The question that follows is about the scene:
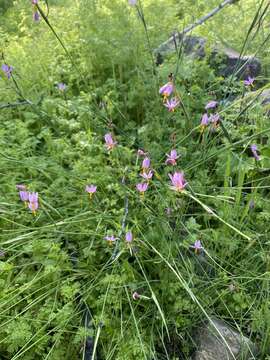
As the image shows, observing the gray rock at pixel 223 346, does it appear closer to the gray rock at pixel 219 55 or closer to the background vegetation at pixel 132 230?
the background vegetation at pixel 132 230

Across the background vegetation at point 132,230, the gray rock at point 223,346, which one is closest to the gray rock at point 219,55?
the background vegetation at point 132,230

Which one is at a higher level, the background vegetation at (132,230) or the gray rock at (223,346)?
the background vegetation at (132,230)

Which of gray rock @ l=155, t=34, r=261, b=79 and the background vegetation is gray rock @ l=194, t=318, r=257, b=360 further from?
gray rock @ l=155, t=34, r=261, b=79

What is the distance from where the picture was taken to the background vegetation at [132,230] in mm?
1566

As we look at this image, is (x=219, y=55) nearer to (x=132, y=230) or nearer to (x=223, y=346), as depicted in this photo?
(x=132, y=230)

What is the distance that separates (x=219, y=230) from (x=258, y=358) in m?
0.53

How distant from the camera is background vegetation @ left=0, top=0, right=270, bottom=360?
157cm

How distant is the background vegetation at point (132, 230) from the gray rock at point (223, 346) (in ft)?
0.16

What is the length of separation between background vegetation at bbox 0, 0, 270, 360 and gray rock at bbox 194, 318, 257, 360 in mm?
48

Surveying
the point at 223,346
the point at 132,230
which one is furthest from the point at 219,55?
the point at 223,346

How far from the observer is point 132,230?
1803 mm

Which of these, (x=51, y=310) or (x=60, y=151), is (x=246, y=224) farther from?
(x=60, y=151)

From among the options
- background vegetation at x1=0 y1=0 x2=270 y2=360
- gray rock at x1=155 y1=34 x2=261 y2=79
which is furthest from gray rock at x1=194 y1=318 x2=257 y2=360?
gray rock at x1=155 y1=34 x2=261 y2=79

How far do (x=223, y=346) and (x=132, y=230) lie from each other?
58 centimetres
